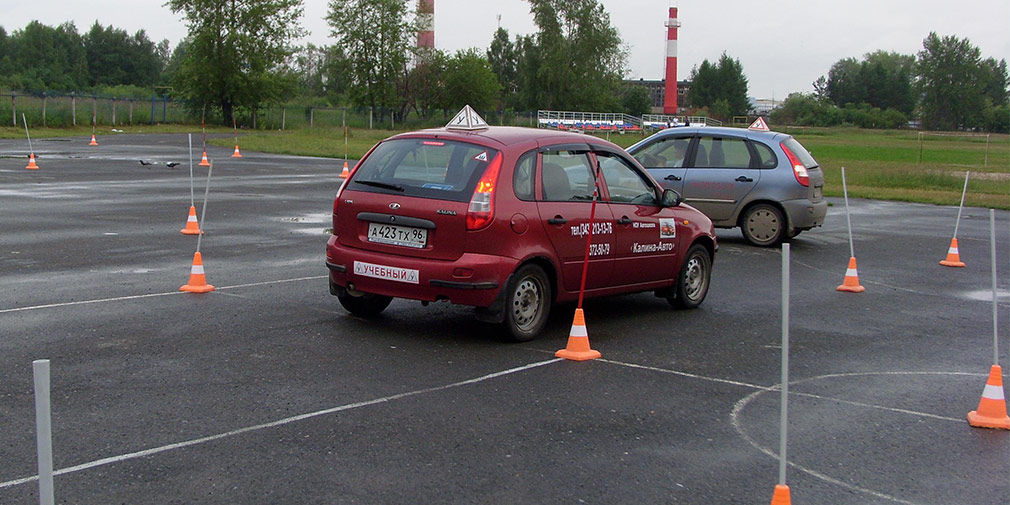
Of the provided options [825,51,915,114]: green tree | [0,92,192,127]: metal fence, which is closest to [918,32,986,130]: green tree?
[825,51,915,114]: green tree

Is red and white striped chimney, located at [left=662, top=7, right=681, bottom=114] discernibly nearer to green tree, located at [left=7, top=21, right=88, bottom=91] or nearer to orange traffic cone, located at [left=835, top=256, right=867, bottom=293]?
green tree, located at [left=7, top=21, right=88, bottom=91]

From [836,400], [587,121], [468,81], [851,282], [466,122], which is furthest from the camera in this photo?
[587,121]

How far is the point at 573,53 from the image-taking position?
9788cm

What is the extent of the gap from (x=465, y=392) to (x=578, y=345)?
1.34m

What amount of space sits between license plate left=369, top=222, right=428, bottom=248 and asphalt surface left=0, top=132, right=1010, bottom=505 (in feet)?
2.49

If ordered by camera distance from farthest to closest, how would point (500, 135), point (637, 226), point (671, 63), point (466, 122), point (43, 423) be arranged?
point (671, 63), point (637, 226), point (466, 122), point (500, 135), point (43, 423)

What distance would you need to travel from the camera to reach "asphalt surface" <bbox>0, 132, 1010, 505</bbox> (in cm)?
489

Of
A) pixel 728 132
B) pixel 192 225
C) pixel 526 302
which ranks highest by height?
pixel 728 132

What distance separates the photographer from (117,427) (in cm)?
544

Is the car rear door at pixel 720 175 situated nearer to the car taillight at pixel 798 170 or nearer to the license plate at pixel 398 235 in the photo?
the car taillight at pixel 798 170

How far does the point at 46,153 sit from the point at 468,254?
28.9 meters

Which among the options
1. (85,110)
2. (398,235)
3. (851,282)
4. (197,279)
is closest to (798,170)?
(851,282)

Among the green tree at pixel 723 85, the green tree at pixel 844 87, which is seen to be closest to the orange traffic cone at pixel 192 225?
the green tree at pixel 723 85

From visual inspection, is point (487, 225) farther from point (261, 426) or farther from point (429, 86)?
point (429, 86)
